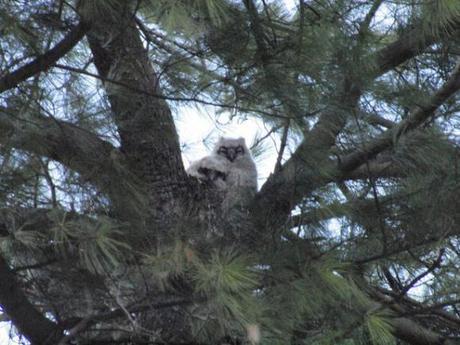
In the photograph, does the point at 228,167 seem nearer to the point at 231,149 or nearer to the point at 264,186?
the point at 231,149

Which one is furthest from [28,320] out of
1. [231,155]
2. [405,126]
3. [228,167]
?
[231,155]

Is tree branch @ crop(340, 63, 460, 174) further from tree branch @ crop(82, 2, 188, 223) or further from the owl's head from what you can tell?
the owl's head

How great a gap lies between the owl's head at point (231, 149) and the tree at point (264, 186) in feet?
8.77

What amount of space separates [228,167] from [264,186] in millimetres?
2407

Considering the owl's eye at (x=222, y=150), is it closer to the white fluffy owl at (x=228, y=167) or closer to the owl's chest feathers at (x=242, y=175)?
the white fluffy owl at (x=228, y=167)

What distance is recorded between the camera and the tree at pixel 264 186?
116 inches

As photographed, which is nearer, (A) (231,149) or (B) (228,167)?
(B) (228,167)

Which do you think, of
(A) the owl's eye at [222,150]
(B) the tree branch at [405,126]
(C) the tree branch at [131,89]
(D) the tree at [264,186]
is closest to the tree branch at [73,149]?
(D) the tree at [264,186]

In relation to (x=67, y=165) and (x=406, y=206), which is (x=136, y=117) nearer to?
(x=67, y=165)

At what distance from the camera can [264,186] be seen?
3.73m

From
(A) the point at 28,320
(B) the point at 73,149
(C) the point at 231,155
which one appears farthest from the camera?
(C) the point at 231,155

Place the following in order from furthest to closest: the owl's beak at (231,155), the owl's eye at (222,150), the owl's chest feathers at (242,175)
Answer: the owl's eye at (222,150) < the owl's beak at (231,155) < the owl's chest feathers at (242,175)

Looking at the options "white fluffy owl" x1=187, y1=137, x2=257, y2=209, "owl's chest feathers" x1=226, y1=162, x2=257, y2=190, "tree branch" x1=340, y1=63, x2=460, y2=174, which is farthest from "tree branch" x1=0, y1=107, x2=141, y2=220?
"owl's chest feathers" x1=226, y1=162, x2=257, y2=190

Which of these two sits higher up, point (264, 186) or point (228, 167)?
point (228, 167)
